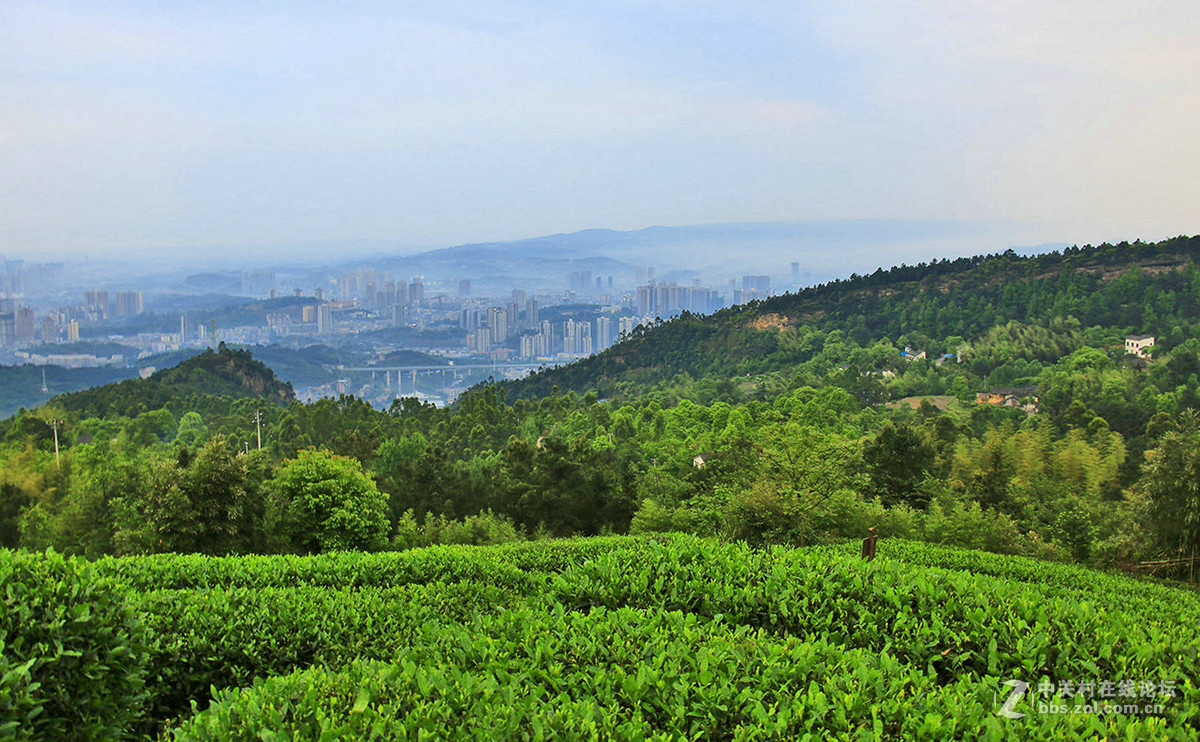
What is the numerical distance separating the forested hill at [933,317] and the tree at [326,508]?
3129 centimetres

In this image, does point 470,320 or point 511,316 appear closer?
point 511,316

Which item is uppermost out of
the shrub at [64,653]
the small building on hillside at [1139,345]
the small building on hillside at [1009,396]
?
the shrub at [64,653]

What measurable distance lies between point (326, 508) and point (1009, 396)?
35.0 metres

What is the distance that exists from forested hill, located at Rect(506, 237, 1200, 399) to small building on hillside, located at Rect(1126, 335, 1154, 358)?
711 millimetres

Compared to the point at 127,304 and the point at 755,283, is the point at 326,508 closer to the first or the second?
the point at 755,283

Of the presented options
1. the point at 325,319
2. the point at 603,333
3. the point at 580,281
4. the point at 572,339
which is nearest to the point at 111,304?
the point at 325,319

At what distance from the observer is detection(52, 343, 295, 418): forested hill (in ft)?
139

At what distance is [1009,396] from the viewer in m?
36.8

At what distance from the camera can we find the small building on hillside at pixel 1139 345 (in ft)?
133

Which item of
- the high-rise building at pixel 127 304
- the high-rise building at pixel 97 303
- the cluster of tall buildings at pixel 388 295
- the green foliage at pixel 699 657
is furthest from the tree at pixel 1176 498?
the high-rise building at pixel 127 304

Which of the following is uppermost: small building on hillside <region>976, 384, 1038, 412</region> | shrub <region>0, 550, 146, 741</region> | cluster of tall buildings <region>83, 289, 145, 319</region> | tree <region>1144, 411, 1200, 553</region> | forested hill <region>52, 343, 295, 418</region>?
cluster of tall buildings <region>83, 289, 145, 319</region>

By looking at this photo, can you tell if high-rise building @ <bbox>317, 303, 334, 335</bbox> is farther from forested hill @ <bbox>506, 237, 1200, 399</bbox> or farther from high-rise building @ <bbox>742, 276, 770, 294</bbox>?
forested hill @ <bbox>506, 237, 1200, 399</bbox>

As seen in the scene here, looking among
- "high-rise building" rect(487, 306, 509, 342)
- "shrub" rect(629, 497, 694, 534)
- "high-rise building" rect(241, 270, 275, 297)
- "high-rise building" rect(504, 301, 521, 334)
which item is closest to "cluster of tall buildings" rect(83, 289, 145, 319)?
"high-rise building" rect(241, 270, 275, 297)

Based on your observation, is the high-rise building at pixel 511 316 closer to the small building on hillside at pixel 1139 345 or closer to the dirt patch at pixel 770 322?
the dirt patch at pixel 770 322
